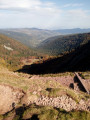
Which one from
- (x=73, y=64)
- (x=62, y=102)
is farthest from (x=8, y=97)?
(x=73, y=64)

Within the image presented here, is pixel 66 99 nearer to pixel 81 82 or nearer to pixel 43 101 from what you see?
pixel 43 101

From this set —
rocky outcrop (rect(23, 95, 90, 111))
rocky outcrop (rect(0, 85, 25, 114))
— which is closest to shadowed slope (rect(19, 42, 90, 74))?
rocky outcrop (rect(23, 95, 90, 111))

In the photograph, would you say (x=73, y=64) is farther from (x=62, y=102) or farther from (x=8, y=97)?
(x=8, y=97)

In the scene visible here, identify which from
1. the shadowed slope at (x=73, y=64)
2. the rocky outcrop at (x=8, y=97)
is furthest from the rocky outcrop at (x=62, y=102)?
the shadowed slope at (x=73, y=64)

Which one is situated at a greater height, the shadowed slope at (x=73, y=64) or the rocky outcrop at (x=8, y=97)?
the rocky outcrop at (x=8, y=97)

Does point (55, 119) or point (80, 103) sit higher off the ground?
point (55, 119)

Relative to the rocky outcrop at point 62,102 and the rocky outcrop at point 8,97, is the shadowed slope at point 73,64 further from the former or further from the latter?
the rocky outcrop at point 8,97

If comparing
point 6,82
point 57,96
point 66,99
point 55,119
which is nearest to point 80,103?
point 66,99

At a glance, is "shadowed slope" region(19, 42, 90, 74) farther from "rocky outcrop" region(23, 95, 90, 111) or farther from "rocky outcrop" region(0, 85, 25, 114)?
"rocky outcrop" region(0, 85, 25, 114)
